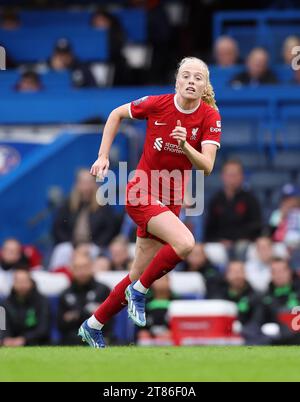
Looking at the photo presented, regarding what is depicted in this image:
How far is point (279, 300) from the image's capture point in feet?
45.3

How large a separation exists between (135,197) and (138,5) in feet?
35.2

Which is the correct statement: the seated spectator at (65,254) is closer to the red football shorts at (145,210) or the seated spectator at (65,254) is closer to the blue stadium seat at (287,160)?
the blue stadium seat at (287,160)

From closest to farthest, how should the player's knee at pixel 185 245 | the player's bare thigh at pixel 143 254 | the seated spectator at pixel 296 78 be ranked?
the player's knee at pixel 185 245
the player's bare thigh at pixel 143 254
the seated spectator at pixel 296 78

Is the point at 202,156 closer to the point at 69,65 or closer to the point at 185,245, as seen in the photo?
the point at 185,245

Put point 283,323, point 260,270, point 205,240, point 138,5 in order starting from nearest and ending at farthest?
point 283,323 → point 260,270 → point 205,240 → point 138,5

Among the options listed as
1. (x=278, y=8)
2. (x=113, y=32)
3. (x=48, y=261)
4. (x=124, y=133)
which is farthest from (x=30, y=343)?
(x=278, y=8)

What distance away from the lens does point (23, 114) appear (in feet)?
56.1

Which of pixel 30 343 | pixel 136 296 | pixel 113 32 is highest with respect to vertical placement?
pixel 113 32

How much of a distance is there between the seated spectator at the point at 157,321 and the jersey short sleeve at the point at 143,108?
11.9 ft

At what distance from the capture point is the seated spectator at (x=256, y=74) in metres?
16.8

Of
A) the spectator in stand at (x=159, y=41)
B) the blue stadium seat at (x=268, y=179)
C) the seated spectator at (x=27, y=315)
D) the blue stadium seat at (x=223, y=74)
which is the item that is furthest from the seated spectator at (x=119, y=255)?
the spectator in stand at (x=159, y=41)

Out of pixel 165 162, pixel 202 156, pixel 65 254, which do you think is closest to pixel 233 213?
pixel 65 254

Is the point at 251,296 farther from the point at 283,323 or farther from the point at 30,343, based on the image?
the point at 30,343

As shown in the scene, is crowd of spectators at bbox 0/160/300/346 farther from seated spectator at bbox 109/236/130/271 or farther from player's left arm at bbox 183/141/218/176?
player's left arm at bbox 183/141/218/176
